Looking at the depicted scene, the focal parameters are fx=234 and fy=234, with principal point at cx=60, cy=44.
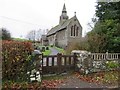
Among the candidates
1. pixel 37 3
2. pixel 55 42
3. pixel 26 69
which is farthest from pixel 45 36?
pixel 26 69

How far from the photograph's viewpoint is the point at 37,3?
18.0m

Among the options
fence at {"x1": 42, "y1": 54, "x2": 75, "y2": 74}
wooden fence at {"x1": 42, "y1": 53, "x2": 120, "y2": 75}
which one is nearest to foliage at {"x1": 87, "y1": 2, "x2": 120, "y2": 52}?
wooden fence at {"x1": 42, "y1": 53, "x2": 120, "y2": 75}

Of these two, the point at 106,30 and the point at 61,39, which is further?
the point at 61,39

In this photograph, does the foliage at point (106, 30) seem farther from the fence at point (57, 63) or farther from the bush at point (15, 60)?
the bush at point (15, 60)

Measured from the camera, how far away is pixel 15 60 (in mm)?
8695

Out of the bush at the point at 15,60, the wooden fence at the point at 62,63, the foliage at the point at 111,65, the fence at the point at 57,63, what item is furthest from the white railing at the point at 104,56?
the bush at the point at 15,60

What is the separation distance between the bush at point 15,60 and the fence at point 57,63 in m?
2.59

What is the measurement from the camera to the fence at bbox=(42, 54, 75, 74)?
11.7 meters

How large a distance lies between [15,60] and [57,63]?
379 centimetres

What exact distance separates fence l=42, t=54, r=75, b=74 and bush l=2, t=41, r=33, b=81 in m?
2.59

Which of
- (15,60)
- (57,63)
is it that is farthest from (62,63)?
(15,60)

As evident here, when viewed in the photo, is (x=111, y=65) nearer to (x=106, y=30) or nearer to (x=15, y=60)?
(x=106, y=30)

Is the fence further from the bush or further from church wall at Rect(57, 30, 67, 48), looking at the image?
church wall at Rect(57, 30, 67, 48)

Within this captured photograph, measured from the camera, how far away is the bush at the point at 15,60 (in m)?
8.55
